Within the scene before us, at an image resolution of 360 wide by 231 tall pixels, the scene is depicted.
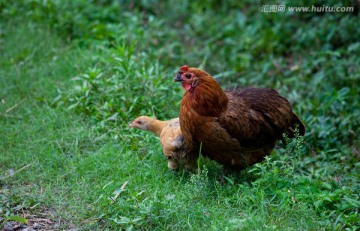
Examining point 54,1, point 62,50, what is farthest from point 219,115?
point 54,1

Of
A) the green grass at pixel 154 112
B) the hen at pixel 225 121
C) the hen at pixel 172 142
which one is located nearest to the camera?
the green grass at pixel 154 112

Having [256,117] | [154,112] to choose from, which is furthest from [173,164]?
[154,112]

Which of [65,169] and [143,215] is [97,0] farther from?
[143,215]

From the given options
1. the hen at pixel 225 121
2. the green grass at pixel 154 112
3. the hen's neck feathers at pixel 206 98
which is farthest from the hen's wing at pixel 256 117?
the green grass at pixel 154 112

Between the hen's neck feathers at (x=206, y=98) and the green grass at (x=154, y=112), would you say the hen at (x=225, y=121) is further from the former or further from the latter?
the green grass at (x=154, y=112)

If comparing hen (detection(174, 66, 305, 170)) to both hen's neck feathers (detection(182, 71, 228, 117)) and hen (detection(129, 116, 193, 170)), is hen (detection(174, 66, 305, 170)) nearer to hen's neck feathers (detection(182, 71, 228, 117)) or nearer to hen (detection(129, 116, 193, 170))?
hen's neck feathers (detection(182, 71, 228, 117))

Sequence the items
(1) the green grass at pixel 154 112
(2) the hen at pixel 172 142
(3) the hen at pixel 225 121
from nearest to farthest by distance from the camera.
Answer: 1. (1) the green grass at pixel 154 112
2. (3) the hen at pixel 225 121
3. (2) the hen at pixel 172 142

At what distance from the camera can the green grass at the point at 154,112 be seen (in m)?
4.95

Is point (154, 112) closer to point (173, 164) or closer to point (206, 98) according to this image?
point (173, 164)

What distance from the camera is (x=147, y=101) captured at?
6867 mm

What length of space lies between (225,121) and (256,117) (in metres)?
0.42

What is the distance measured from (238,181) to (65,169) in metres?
1.95

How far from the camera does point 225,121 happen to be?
5.37 metres

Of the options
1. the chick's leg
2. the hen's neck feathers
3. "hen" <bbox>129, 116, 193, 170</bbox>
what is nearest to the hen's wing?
the hen's neck feathers
